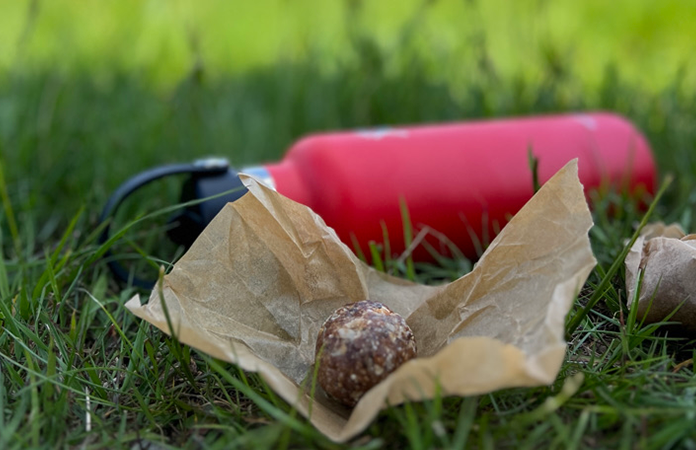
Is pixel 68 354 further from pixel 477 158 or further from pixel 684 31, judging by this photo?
pixel 684 31

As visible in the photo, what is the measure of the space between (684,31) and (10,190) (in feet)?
9.62

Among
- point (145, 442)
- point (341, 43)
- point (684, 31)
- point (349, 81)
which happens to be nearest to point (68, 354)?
point (145, 442)

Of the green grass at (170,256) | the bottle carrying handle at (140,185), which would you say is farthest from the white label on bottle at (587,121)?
the bottle carrying handle at (140,185)

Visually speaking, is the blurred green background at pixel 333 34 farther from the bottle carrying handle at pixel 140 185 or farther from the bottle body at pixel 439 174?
the bottle carrying handle at pixel 140 185

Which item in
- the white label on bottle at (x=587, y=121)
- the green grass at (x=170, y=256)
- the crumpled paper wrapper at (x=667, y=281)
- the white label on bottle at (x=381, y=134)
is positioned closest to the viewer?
the green grass at (x=170, y=256)

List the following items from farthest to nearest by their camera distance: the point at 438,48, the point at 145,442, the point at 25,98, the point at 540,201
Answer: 1. the point at 438,48
2. the point at 25,98
3. the point at 540,201
4. the point at 145,442

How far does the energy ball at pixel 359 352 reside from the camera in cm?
84

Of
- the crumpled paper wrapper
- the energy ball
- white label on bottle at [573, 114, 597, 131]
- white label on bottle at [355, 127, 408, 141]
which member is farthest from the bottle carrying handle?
white label on bottle at [573, 114, 597, 131]

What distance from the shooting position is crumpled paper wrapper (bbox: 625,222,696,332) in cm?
98

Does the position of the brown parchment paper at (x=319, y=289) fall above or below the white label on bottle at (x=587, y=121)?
below

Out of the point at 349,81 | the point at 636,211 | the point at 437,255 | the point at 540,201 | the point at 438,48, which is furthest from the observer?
the point at 438,48

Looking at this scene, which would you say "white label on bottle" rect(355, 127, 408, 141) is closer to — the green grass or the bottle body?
the bottle body

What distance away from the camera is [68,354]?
1020mm

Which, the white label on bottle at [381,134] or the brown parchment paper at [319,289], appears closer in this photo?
the brown parchment paper at [319,289]
